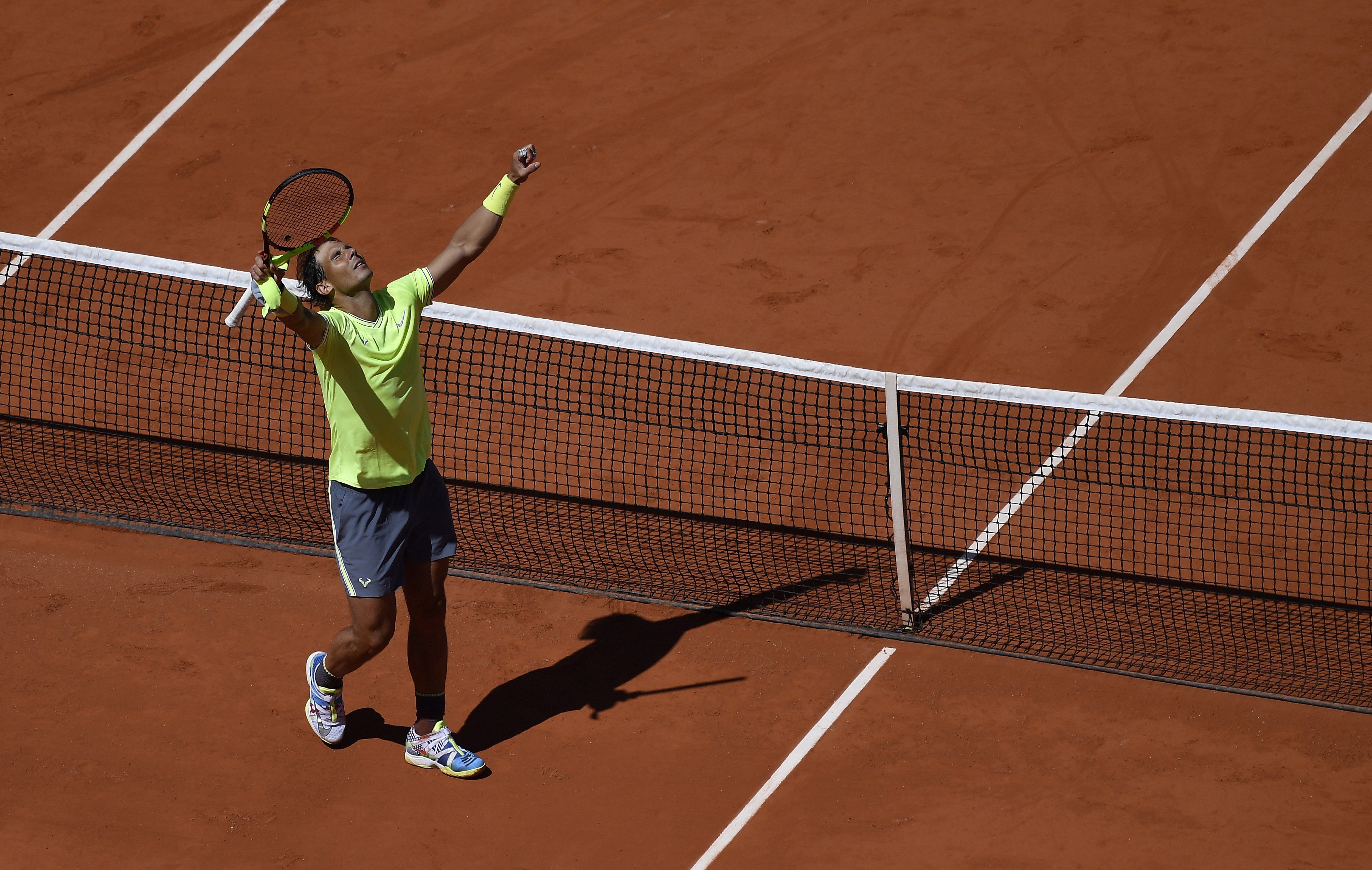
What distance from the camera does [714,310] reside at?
31.0 ft

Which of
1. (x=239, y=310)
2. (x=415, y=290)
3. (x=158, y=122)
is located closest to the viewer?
(x=239, y=310)

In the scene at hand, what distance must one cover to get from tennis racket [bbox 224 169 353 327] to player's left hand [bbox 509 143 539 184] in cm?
69

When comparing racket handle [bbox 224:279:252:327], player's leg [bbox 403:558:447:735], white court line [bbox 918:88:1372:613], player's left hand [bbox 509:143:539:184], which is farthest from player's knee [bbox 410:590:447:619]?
white court line [bbox 918:88:1372:613]

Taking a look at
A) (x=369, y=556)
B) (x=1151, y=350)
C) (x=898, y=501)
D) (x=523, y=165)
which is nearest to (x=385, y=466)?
(x=369, y=556)

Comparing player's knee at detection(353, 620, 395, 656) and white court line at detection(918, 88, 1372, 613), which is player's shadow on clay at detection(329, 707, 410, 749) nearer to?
player's knee at detection(353, 620, 395, 656)

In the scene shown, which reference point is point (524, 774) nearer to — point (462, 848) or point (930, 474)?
point (462, 848)

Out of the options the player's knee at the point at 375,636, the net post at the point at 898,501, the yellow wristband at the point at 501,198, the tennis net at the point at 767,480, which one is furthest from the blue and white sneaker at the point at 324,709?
the net post at the point at 898,501

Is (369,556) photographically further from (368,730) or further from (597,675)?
(597,675)

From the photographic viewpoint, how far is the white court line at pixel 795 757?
5812 mm

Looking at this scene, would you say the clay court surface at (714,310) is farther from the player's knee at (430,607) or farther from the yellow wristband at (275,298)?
the yellow wristband at (275,298)

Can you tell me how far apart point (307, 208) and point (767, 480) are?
3.45m

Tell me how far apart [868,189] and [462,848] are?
20.9 feet

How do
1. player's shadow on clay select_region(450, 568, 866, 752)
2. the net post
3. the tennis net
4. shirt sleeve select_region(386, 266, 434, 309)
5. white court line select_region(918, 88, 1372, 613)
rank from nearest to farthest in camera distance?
1. shirt sleeve select_region(386, 266, 434, 309)
2. player's shadow on clay select_region(450, 568, 866, 752)
3. the net post
4. the tennis net
5. white court line select_region(918, 88, 1372, 613)

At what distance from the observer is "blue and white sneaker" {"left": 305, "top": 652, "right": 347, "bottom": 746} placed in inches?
239
